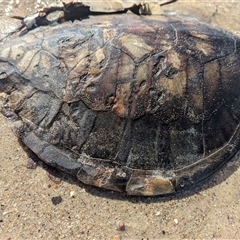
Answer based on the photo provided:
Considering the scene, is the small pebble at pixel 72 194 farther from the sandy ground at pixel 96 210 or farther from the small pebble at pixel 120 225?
the small pebble at pixel 120 225

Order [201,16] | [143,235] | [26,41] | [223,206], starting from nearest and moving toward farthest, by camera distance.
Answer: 1. [143,235]
2. [223,206]
3. [26,41]
4. [201,16]

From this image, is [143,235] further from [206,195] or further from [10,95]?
[10,95]

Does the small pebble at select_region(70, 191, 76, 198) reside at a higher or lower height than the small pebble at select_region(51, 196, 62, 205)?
higher

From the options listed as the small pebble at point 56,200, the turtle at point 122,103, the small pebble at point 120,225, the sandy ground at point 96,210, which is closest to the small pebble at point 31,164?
the sandy ground at point 96,210

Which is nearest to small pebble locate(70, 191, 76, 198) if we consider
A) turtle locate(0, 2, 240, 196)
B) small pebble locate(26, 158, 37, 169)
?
turtle locate(0, 2, 240, 196)

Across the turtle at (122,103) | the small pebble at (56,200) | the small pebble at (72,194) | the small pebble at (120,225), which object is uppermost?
the turtle at (122,103)

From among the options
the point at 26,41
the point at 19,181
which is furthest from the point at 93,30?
the point at 19,181

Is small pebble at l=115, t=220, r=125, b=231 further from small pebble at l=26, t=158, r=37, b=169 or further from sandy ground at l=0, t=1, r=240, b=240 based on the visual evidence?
small pebble at l=26, t=158, r=37, b=169
